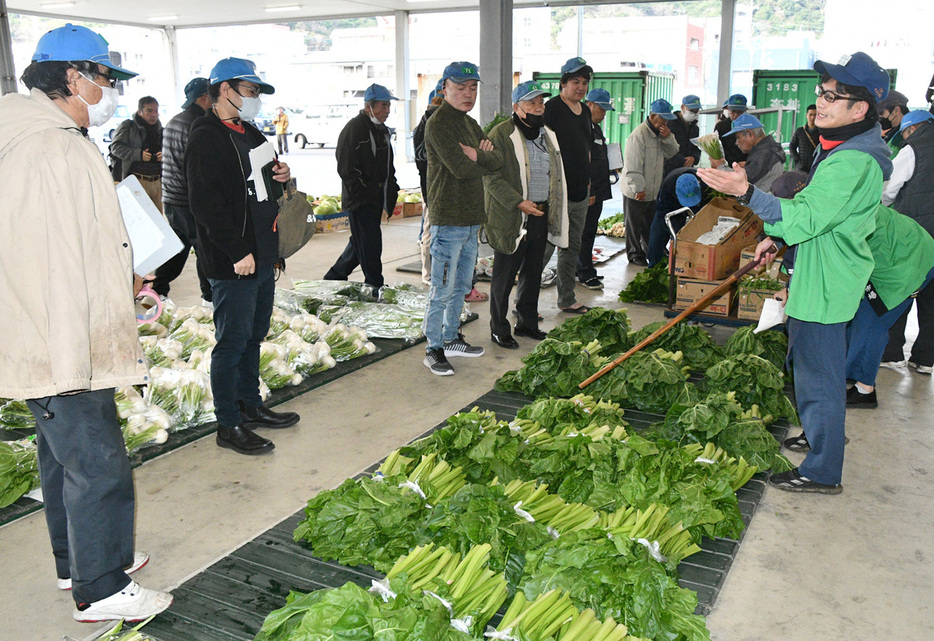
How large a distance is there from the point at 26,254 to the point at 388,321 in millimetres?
4301

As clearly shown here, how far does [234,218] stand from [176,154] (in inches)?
121

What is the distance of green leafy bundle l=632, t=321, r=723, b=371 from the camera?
5711mm

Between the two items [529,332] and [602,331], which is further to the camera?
[529,332]

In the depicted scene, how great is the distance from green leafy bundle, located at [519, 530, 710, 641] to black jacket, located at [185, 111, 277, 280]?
7.66ft

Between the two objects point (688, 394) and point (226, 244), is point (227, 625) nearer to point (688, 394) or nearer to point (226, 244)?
point (226, 244)

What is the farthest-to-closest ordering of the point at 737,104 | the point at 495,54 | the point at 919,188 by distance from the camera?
the point at 737,104, the point at 495,54, the point at 919,188

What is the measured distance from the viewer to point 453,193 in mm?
5551

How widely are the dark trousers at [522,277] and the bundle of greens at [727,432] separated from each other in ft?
7.45

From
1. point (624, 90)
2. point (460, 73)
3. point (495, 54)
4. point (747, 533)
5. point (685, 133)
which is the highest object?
point (495, 54)

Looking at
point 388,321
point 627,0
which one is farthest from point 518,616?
point 627,0

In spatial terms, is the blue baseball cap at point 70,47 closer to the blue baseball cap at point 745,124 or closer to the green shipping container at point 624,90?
the blue baseball cap at point 745,124

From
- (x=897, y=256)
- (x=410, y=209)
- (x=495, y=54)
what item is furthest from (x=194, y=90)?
(x=410, y=209)

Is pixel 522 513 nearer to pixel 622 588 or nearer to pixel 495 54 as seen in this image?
pixel 622 588

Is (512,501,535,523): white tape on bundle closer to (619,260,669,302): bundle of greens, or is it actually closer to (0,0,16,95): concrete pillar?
(619,260,669,302): bundle of greens
